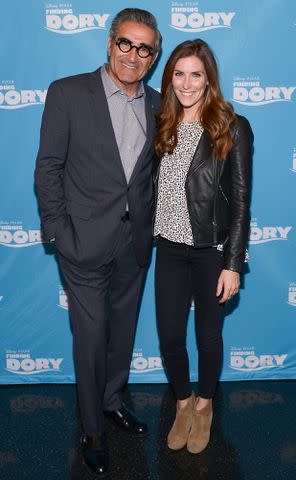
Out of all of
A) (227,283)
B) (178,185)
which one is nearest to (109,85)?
(178,185)

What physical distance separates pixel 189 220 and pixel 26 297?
1307 millimetres

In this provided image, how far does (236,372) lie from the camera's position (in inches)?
138

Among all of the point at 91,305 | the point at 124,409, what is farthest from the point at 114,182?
the point at 124,409

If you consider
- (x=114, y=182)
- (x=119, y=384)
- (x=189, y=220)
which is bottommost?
(x=119, y=384)

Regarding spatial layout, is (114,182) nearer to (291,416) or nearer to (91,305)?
(91,305)

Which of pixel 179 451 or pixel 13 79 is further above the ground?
pixel 13 79

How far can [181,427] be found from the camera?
112 inches

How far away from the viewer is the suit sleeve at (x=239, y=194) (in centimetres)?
246

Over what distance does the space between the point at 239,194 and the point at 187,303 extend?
0.61 m

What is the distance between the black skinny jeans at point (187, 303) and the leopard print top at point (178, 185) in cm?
8

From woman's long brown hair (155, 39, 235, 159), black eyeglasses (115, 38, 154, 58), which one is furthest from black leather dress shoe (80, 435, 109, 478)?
black eyeglasses (115, 38, 154, 58)

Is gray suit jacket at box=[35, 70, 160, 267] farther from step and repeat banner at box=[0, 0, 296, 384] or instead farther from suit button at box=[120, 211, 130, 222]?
step and repeat banner at box=[0, 0, 296, 384]

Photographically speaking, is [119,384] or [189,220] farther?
[119,384]

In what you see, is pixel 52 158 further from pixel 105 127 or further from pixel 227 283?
pixel 227 283
